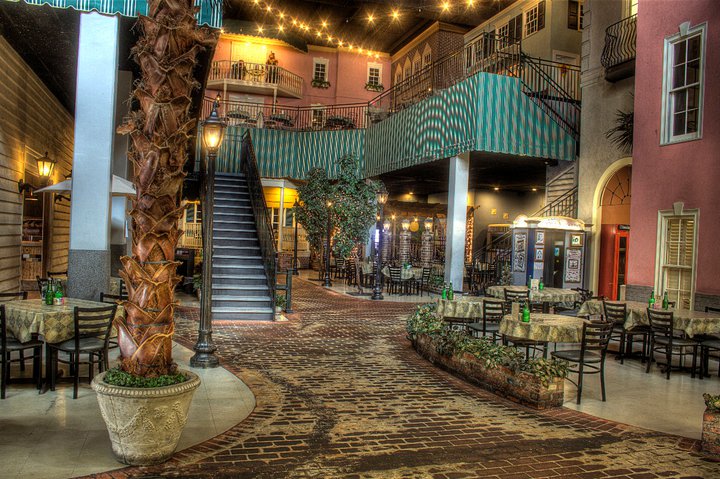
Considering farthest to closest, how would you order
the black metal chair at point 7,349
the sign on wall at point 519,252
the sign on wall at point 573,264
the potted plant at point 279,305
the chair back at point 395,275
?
the chair back at point 395,275
the sign on wall at point 519,252
the sign on wall at point 573,264
the potted plant at point 279,305
the black metal chair at point 7,349

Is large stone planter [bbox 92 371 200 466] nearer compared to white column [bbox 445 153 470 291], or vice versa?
large stone planter [bbox 92 371 200 466]

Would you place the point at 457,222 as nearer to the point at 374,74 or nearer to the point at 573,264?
the point at 573,264

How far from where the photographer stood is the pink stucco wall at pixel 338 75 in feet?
105

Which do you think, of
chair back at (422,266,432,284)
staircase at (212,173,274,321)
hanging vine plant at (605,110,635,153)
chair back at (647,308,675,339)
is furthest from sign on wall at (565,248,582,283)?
staircase at (212,173,274,321)

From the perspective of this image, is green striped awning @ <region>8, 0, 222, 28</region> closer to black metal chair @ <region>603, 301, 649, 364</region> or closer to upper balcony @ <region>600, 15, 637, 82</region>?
black metal chair @ <region>603, 301, 649, 364</region>

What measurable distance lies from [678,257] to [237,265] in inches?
369

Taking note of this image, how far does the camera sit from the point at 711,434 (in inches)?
204

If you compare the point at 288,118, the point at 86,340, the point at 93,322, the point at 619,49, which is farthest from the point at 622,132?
the point at 288,118

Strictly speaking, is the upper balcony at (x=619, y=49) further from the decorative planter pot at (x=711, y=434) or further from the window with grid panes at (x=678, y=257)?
the decorative planter pot at (x=711, y=434)

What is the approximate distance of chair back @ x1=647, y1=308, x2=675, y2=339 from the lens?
831cm

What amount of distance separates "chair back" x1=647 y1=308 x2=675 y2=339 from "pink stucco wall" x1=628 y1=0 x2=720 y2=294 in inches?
77.8

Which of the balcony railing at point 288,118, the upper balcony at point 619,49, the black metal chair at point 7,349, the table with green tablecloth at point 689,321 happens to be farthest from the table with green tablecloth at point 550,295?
the balcony railing at point 288,118

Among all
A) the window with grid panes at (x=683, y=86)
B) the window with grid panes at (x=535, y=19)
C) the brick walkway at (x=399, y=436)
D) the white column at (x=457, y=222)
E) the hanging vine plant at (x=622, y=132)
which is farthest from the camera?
the window with grid panes at (x=535, y=19)

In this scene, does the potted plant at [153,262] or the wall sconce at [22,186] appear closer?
the potted plant at [153,262]
